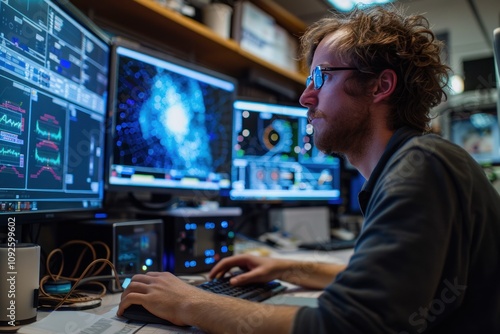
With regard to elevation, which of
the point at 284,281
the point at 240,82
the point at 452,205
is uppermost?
the point at 240,82

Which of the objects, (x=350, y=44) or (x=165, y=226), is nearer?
(x=350, y=44)

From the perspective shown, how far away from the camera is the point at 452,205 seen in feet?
2.06

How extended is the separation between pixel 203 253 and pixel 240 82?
118 cm

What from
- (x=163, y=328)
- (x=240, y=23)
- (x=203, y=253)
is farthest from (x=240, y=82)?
(x=163, y=328)

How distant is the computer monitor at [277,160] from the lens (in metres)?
1.80

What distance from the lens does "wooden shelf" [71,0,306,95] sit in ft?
4.91

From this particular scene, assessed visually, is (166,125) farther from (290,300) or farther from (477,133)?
(477,133)

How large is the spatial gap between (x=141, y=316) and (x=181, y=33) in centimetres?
125

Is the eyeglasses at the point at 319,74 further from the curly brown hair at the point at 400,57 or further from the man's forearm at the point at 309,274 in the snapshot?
the man's forearm at the point at 309,274

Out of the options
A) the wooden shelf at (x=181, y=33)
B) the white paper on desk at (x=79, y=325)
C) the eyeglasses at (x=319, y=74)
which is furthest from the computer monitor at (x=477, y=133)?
the white paper on desk at (x=79, y=325)

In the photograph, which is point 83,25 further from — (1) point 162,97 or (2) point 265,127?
(2) point 265,127

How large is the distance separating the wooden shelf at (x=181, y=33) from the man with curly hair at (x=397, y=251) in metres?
0.88

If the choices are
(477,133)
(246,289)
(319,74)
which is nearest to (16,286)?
(246,289)

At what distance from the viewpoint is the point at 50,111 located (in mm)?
956
